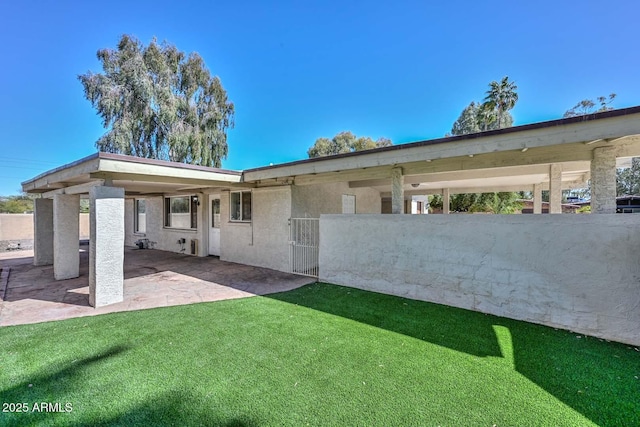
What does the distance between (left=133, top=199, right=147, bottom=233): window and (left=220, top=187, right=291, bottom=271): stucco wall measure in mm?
8037

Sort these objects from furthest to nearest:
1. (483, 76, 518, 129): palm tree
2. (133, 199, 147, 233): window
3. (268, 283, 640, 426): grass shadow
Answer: (483, 76, 518, 129): palm tree < (133, 199, 147, 233): window < (268, 283, 640, 426): grass shadow

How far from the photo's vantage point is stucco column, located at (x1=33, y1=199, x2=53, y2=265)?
394 inches

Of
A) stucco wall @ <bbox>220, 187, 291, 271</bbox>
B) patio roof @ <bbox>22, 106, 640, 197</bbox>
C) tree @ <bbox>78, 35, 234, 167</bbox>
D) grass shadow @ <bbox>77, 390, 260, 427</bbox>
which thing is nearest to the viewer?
grass shadow @ <bbox>77, 390, 260, 427</bbox>

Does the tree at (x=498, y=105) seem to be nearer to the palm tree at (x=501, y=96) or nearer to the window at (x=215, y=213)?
the palm tree at (x=501, y=96)

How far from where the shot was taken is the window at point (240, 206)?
10.2 meters

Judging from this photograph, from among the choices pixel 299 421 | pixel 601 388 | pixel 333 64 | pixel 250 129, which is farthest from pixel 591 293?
pixel 250 129

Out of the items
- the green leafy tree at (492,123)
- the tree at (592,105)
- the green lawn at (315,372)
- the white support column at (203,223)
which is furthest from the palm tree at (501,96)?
the green lawn at (315,372)

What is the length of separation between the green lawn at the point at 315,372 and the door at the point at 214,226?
6.98 metres

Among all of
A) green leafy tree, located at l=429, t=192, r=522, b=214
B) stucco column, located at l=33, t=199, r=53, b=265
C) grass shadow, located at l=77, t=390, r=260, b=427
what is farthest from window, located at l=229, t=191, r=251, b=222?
green leafy tree, located at l=429, t=192, r=522, b=214

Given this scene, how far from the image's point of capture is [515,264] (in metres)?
4.95

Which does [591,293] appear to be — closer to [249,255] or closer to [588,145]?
[588,145]

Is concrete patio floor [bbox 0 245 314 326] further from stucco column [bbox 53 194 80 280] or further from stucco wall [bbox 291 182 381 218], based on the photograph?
stucco wall [bbox 291 182 381 218]

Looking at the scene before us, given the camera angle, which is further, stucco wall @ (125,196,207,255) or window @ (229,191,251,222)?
stucco wall @ (125,196,207,255)

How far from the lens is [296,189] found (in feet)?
29.3
